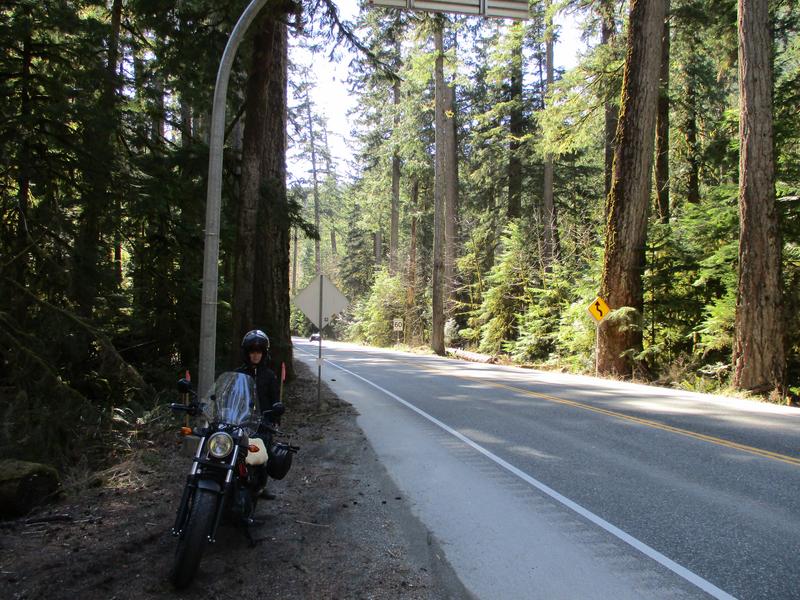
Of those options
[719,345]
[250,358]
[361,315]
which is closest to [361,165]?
[361,315]

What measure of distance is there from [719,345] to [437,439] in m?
10.8

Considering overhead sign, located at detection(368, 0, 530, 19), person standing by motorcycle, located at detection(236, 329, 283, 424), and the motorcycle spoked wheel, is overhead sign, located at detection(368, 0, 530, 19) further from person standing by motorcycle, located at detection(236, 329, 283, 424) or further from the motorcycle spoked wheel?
the motorcycle spoked wheel

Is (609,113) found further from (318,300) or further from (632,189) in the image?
(318,300)

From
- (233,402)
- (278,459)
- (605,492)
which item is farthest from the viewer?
(605,492)

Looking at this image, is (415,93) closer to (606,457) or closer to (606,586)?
(606,457)

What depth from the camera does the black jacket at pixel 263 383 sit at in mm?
5312

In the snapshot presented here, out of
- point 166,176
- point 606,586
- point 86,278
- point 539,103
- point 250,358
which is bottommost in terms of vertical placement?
point 606,586

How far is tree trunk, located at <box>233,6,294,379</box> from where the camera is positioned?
38.1 feet

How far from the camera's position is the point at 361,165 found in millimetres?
50938

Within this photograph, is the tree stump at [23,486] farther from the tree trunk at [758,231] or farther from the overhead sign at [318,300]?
the tree trunk at [758,231]

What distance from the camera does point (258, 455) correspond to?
4648 mm

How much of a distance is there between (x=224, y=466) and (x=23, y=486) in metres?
2.81

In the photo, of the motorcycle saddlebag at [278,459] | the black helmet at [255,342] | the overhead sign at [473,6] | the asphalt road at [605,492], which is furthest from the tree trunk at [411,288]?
the motorcycle saddlebag at [278,459]

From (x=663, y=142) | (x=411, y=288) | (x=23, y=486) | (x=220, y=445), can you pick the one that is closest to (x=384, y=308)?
(x=411, y=288)
